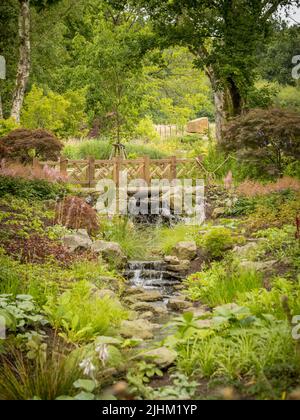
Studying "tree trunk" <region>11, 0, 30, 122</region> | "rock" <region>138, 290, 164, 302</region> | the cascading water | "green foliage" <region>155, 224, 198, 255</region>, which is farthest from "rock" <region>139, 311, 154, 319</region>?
"tree trunk" <region>11, 0, 30, 122</region>

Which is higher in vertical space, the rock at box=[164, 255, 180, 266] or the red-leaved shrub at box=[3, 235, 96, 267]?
the red-leaved shrub at box=[3, 235, 96, 267]

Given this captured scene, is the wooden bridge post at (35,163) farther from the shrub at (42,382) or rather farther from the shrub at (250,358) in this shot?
the shrub at (42,382)

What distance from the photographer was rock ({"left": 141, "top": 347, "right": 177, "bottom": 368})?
5016 mm

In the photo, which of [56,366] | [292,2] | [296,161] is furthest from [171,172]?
[56,366]

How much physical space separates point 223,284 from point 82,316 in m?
2.38

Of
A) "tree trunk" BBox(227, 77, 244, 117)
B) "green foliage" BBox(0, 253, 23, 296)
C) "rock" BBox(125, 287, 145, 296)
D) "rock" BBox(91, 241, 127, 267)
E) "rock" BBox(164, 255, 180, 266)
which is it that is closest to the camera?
"green foliage" BBox(0, 253, 23, 296)

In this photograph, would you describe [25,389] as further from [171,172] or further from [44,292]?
[171,172]

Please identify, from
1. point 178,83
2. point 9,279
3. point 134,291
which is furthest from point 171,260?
point 178,83

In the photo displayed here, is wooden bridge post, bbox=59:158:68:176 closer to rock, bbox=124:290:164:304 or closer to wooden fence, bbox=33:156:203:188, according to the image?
wooden fence, bbox=33:156:203:188

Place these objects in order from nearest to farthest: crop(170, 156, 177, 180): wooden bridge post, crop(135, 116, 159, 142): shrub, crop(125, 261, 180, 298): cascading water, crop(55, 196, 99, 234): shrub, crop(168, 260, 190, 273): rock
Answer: crop(125, 261, 180, 298): cascading water → crop(168, 260, 190, 273): rock → crop(55, 196, 99, 234): shrub → crop(170, 156, 177, 180): wooden bridge post → crop(135, 116, 159, 142): shrub

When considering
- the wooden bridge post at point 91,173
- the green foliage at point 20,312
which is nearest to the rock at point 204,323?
the green foliage at point 20,312

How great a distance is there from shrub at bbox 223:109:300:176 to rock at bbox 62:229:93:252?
5.08 meters

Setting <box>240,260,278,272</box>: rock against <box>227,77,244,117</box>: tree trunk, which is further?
<box>227,77,244,117</box>: tree trunk

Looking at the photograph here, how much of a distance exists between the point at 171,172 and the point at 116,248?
8334mm
